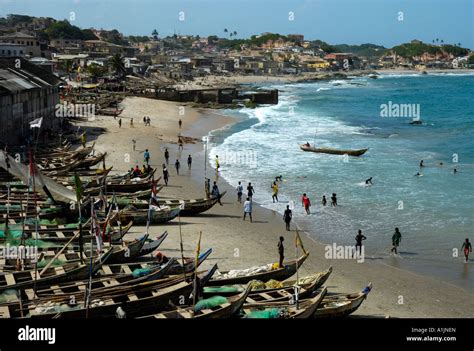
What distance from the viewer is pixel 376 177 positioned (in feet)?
115

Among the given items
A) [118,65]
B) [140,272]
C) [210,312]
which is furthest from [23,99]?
[118,65]

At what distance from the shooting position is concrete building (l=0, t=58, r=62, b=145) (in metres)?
34.2

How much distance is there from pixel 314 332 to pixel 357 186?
2423 centimetres

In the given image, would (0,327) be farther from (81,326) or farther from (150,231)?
(150,231)

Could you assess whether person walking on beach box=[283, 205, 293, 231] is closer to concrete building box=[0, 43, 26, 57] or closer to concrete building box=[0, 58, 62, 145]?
concrete building box=[0, 58, 62, 145]

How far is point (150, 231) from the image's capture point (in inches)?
890

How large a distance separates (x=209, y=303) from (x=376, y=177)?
2302 centimetres

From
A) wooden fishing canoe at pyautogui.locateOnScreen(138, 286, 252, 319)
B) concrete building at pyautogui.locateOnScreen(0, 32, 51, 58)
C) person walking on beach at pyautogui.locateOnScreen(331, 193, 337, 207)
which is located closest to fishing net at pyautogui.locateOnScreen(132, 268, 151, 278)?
wooden fishing canoe at pyautogui.locateOnScreen(138, 286, 252, 319)

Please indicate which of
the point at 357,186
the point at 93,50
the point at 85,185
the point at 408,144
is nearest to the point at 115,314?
the point at 85,185

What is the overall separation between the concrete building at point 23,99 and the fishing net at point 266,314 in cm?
2364

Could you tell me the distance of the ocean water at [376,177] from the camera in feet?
75.7

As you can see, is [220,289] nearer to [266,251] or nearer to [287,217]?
[266,251]

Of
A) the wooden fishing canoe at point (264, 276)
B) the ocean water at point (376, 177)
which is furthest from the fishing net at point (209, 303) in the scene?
the ocean water at point (376, 177)

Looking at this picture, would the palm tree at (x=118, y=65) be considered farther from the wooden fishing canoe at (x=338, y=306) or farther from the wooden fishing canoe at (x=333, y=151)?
the wooden fishing canoe at (x=338, y=306)
